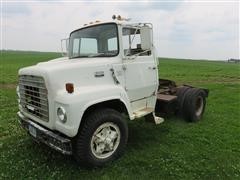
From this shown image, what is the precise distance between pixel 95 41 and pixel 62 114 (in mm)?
2054

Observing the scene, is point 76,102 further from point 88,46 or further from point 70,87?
point 88,46

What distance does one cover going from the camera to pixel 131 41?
5590 millimetres

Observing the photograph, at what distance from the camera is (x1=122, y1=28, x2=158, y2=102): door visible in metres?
5.49

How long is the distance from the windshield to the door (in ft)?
0.81

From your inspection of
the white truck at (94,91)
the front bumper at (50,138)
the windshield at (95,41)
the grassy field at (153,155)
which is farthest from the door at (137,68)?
the front bumper at (50,138)

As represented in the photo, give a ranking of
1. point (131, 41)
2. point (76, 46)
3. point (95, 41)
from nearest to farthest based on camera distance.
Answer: point (131, 41)
point (95, 41)
point (76, 46)

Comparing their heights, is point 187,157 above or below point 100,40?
below

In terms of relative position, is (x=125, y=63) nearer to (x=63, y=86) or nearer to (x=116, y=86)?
(x=116, y=86)

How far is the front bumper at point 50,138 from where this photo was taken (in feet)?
14.2

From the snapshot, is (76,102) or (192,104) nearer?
(76,102)

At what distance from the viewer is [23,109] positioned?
18.1 ft

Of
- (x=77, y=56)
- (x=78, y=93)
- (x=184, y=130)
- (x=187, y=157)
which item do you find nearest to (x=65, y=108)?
(x=78, y=93)

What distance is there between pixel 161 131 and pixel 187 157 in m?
1.57

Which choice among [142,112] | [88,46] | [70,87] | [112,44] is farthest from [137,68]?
[70,87]
